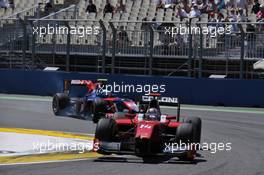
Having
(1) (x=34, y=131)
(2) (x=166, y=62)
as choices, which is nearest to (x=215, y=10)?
(2) (x=166, y=62)

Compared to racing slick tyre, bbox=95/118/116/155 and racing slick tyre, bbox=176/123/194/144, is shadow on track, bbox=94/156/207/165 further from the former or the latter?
racing slick tyre, bbox=176/123/194/144

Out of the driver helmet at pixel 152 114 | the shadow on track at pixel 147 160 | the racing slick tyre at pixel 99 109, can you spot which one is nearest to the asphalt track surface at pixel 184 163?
the shadow on track at pixel 147 160

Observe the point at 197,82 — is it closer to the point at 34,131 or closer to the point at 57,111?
the point at 57,111

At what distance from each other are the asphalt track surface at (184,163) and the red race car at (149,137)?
0.20m

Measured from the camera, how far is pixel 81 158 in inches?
433

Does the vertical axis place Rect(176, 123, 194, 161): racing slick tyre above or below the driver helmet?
below

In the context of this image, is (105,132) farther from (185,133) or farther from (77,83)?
(77,83)

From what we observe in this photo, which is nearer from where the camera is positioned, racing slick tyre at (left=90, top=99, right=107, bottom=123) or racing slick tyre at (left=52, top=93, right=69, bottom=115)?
racing slick tyre at (left=90, top=99, right=107, bottom=123)

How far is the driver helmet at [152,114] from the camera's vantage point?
1162 cm

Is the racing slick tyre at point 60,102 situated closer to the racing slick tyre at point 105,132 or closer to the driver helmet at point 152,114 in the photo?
the driver helmet at point 152,114

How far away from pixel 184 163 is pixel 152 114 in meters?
1.27

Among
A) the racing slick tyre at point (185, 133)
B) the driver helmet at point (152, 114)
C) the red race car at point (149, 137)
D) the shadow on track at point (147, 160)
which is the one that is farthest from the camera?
the driver helmet at point (152, 114)

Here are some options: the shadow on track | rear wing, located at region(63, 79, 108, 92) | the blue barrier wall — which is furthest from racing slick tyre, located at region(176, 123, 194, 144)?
the blue barrier wall

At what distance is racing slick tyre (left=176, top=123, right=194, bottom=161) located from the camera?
36.0ft
